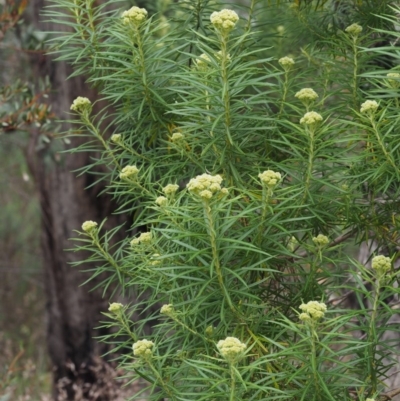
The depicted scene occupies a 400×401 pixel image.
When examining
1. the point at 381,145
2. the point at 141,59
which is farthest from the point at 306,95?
the point at 141,59

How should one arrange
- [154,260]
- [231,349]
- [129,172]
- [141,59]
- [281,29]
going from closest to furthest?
[231,349]
[154,260]
[129,172]
[141,59]
[281,29]

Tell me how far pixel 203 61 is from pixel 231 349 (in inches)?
33.7

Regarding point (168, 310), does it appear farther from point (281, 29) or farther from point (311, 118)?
point (281, 29)

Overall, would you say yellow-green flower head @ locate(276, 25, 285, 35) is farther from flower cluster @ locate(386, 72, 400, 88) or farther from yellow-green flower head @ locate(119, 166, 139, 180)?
yellow-green flower head @ locate(119, 166, 139, 180)

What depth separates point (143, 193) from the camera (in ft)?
7.43

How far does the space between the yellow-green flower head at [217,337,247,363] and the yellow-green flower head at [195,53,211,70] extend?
785 mm

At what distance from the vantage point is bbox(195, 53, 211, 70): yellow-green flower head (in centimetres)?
208

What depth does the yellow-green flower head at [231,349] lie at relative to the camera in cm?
167

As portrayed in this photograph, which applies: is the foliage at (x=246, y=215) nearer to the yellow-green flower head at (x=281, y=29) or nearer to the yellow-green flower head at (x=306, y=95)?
the yellow-green flower head at (x=306, y=95)

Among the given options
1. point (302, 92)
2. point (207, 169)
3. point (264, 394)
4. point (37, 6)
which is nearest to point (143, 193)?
point (207, 169)

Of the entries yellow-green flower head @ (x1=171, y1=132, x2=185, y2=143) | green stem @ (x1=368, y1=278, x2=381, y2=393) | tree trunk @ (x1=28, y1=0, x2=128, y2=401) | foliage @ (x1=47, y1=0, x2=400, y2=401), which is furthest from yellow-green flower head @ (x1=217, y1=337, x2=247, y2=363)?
tree trunk @ (x1=28, y1=0, x2=128, y2=401)

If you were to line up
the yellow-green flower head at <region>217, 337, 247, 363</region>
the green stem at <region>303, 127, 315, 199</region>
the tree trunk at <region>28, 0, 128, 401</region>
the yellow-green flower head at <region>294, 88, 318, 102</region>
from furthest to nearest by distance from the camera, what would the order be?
the tree trunk at <region>28, 0, 128, 401</region>, the yellow-green flower head at <region>294, 88, 318, 102</region>, the green stem at <region>303, 127, 315, 199</region>, the yellow-green flower head at <region>217, 337, 247, 363</region>

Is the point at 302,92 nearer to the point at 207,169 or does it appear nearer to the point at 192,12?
the point at 207,169

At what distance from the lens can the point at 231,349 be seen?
167cm
